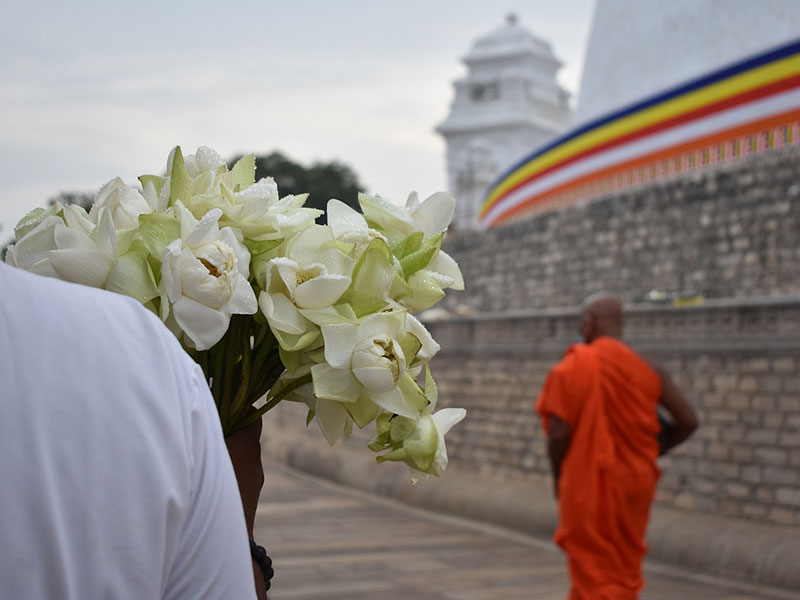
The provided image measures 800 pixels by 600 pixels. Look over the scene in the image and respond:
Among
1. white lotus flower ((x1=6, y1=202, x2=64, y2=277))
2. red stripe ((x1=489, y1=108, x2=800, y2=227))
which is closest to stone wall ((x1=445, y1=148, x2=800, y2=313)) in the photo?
red stripe ((x1=489, y1=108, x2=800, y2=227))

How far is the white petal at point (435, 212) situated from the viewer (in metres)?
1.56

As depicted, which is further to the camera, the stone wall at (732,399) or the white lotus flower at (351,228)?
the stone wall at (732,399)

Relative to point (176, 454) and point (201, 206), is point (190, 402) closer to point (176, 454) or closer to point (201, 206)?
point (176, 454)

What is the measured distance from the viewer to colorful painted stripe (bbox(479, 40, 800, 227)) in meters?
8.98

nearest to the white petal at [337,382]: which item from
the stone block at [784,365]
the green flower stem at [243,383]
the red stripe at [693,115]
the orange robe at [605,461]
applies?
the green flower stem at [243,383]

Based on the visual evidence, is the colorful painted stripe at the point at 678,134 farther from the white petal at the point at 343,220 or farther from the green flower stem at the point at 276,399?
the green flower stem at the point at 276,399

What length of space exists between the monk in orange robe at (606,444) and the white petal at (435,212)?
382 centimetres

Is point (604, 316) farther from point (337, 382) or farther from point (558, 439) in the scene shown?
point (337, 382)

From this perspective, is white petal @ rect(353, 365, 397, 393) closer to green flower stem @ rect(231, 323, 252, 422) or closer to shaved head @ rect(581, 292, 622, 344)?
green flower stem @ rect(231, 323, 252, 422)

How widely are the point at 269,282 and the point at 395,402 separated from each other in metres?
0.23

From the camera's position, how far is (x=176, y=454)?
3.28 ft

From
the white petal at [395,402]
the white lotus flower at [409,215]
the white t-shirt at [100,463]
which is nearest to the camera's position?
the white t-shirt at [100,463]

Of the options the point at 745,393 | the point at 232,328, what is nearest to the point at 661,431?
the point at 745,393

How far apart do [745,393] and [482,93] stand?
2206 cm
